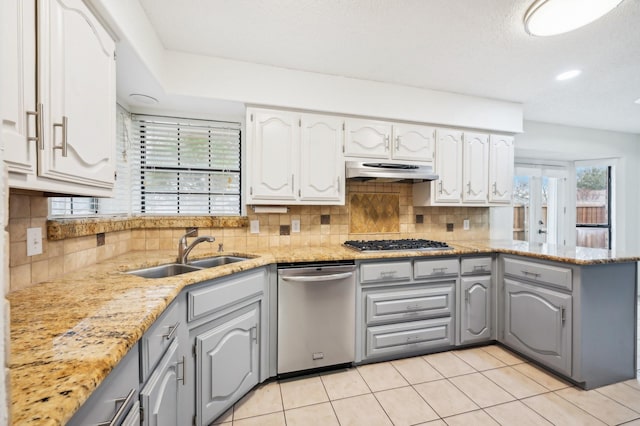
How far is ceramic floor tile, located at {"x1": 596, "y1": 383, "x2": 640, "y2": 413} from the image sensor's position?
5.87 feet

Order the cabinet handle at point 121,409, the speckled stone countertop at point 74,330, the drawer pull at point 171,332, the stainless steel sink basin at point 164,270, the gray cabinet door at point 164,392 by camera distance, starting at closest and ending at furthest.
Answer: the speckled stone countertop at point 74,330 < the cabinet handle at point 121,409 < the gray cabinet door at point 164,392 < the drawer pull at point 171,332 < the stainless steel sink basin at point 164,270

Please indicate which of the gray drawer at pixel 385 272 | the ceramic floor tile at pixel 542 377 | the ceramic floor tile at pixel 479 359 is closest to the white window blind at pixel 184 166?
the gray drawer at pixel 385 272

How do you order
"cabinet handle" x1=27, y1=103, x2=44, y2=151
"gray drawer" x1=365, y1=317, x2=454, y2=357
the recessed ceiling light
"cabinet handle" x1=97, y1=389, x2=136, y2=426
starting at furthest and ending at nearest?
the recessed ceiling light
"gray drawer" x1=365, y1=317, x2=454, y2=357
"cabinet handle" x1=27, y1=103, x2=44, y2=151
"cabinet handle" x1=97, y1=389, x2=136, y2=426

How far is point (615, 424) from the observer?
162 cm

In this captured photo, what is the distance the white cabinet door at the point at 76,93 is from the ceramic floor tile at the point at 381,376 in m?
2.00

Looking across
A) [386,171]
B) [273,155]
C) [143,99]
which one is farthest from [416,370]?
[143,99]

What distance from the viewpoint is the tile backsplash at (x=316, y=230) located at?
4.91ft

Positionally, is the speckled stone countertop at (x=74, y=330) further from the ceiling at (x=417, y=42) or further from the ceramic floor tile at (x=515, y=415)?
the ceramic floor tile at (x=515, y=415)

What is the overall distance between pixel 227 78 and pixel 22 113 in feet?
5.03

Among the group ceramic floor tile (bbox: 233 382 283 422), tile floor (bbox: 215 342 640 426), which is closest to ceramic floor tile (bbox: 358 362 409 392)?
tile floor (bbox: 215 342 640 426)

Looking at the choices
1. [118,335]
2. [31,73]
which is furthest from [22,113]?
[118,335]

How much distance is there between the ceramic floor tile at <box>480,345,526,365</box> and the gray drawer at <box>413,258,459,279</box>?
0.75 metres

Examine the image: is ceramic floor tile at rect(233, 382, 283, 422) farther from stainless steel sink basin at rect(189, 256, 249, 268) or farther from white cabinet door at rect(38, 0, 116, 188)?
white cabinet door at rect(38, 0, 116, 188)

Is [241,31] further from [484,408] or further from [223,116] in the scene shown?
[484,408]
